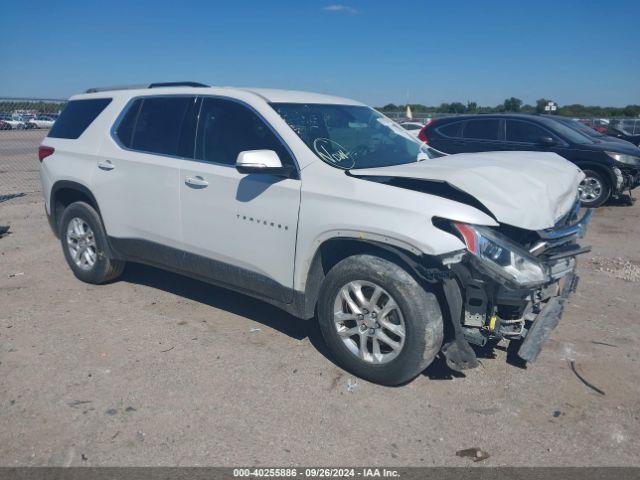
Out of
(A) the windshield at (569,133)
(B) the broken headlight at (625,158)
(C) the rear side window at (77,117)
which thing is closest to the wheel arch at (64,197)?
(C) the rear side window at (77,117)

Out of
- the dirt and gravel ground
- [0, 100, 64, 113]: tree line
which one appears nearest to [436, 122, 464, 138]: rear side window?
the dirt and gravel ground

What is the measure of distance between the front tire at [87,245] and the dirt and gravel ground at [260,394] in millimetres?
321

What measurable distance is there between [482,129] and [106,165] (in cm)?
772

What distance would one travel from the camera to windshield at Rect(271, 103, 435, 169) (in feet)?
13.4

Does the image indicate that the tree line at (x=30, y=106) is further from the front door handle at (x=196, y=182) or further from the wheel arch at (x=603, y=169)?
the wheel arch at (x=603, y=169)

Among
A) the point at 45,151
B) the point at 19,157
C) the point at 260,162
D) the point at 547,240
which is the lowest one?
the point at 19,157

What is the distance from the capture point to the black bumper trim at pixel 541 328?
11.1 feet

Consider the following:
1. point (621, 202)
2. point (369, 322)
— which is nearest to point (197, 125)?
point (369, 322)

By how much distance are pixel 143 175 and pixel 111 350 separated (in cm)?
152

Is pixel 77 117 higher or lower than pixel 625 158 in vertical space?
higher

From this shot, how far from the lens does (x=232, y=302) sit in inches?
203

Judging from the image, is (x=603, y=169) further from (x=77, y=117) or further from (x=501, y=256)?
(x=77, y=117)

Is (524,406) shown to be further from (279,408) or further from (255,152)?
(255,152)

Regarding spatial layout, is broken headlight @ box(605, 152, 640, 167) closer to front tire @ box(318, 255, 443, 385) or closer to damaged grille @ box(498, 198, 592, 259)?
damaged grille @ box(498, 198, 592, 259)
